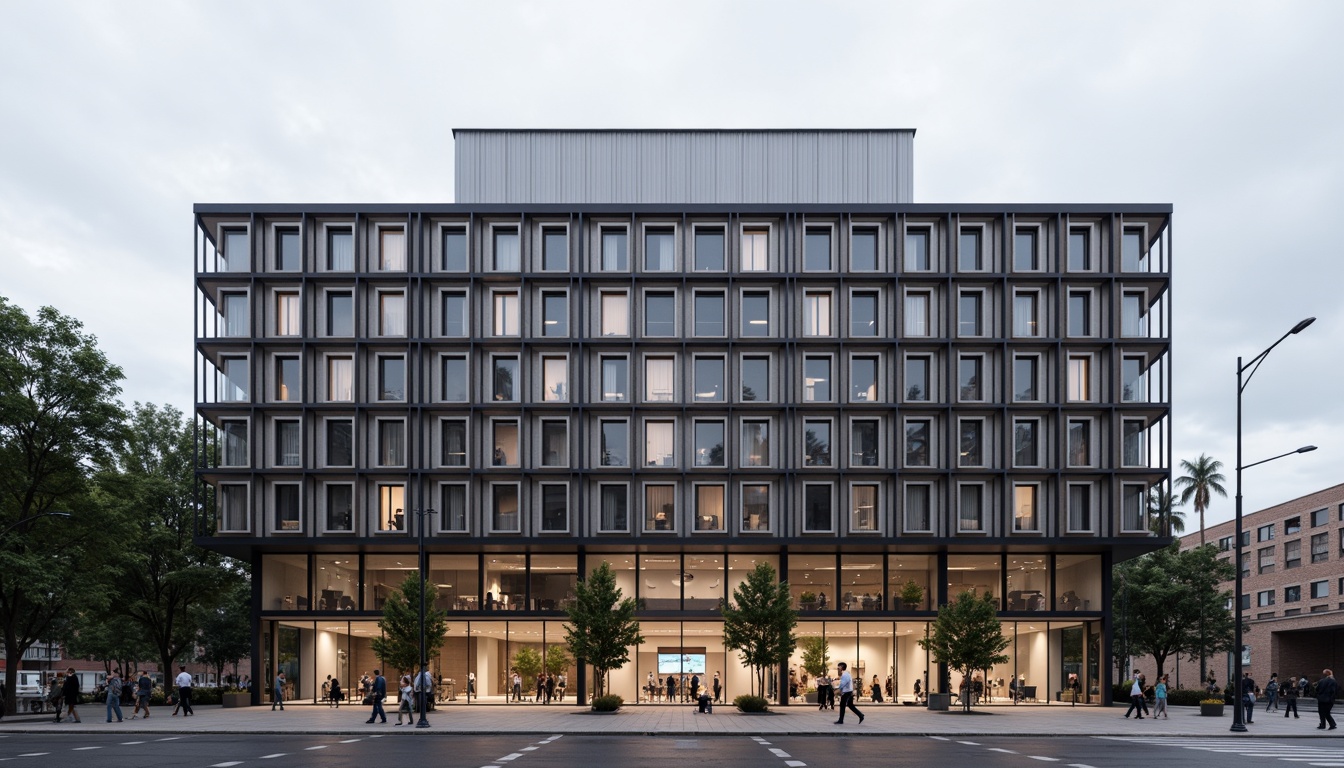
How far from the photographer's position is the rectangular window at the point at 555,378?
49.4 m

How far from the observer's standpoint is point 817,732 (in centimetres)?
3017

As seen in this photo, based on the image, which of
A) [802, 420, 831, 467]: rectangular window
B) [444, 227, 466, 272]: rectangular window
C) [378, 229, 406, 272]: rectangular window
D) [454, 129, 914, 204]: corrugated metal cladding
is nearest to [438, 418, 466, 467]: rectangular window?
[444, 227, 466, 272]: rectangular window

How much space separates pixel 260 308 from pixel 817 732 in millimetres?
32669

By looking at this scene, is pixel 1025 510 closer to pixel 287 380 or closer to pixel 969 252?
pixel 969 252

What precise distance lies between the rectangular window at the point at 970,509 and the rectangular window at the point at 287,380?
99.8 ft

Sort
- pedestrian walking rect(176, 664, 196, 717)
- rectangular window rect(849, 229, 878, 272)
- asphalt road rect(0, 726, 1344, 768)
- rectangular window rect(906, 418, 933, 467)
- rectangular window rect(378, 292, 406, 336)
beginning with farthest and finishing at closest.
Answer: rectangular window rect(849, 229, 878, 272) < rectangular window rect(378, 292, 406, 336) < rectangular window rect(906, 418, 933, 467) < pedestrian walking rect(176, 664, 196, 717) < asphalt road rect(0, 726, 1344, 768)

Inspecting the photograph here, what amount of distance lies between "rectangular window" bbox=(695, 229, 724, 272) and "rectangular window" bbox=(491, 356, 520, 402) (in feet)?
32.0

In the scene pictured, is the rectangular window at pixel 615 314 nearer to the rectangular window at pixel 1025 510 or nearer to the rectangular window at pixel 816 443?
the rectangular window at pixel 816 443

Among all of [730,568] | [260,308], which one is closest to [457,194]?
[260,308]

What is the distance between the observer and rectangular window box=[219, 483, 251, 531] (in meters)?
48.1

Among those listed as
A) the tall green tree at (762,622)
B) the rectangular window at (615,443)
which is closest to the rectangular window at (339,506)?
the rectangular window at (615,443)

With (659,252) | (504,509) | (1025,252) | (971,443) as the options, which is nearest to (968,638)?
(971,443)

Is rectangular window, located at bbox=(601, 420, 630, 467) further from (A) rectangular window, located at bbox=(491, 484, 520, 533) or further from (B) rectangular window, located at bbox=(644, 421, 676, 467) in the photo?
(A) rectangular window, located at bbox=(491, 484, 520, 533)

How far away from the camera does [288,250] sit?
5000 cm
